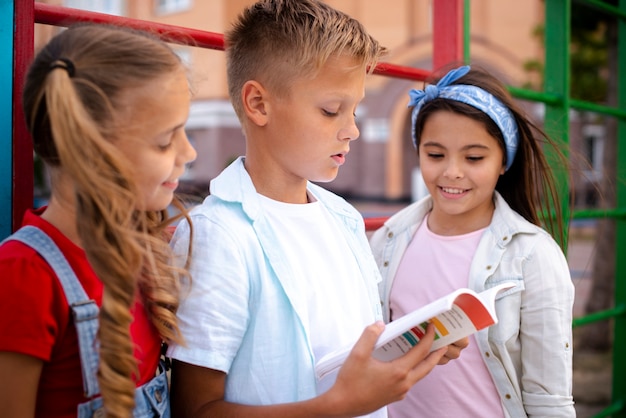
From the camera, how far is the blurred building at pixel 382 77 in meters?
16.2

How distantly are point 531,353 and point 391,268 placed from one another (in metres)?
0.44

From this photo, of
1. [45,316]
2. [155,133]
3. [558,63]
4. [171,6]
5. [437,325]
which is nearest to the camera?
[45,316]

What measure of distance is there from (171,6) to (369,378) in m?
18.5

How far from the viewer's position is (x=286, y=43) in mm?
1343

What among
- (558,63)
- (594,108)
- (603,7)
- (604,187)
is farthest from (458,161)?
(604,187)

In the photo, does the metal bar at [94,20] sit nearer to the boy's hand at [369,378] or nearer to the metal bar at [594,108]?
the boy's hand at [369,378]

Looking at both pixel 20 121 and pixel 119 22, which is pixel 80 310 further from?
pixel 119 22

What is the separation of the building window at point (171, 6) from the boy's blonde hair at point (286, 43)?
1706 centimetres

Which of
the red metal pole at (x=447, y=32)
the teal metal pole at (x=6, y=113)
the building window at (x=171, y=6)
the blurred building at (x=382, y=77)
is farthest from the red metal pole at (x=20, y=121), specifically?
the building window at (x=171, y=6)

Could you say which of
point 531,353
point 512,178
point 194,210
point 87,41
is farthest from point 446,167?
point 87,41

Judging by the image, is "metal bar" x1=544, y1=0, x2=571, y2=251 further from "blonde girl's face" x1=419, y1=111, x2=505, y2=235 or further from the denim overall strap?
the denim overall strap

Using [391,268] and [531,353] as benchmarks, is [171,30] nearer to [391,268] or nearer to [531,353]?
[391,268]

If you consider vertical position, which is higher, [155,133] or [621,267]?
[155,133]

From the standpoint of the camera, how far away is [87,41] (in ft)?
3.34
